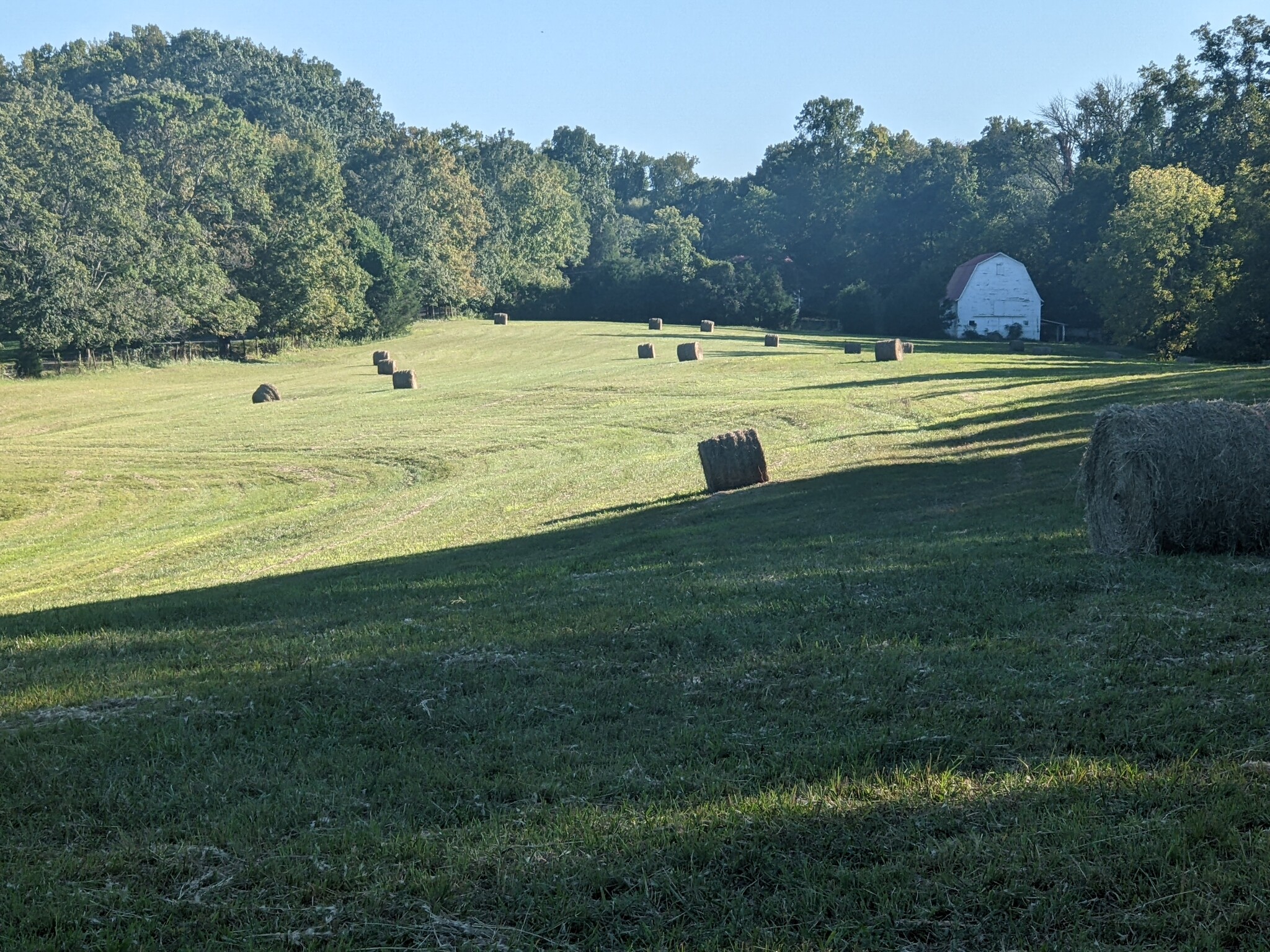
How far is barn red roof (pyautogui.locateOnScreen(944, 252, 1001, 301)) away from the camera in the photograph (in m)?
82.6

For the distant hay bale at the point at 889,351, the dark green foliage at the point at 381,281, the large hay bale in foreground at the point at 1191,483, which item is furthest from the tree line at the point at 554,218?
the large hay bale in foreground at the point at 1191,483

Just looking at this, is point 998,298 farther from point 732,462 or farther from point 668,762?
point 668,762

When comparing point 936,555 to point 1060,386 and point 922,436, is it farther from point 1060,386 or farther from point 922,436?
point 1060,386

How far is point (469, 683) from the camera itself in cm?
723

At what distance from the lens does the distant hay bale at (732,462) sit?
21.6 metres

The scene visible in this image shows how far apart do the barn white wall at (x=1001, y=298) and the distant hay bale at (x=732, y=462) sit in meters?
64.4

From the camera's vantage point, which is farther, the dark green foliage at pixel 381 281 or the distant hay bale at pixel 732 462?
the dark green foliage at pixel 381 281

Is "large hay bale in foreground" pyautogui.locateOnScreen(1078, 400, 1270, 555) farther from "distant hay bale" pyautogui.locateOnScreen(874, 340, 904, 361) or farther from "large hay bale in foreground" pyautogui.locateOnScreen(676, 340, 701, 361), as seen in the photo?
"large hay bale in foreground" pyautogui.locateOnScreen(676, 340, 701, 361)

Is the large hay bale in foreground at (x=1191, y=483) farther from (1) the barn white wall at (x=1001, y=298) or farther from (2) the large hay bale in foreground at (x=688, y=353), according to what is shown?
(1) the barn white wall at (x=1001, y=298)

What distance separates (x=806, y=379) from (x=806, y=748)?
4119 centimetres

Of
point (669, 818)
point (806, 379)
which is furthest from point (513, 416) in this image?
point (669, 818)

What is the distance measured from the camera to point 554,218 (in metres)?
118

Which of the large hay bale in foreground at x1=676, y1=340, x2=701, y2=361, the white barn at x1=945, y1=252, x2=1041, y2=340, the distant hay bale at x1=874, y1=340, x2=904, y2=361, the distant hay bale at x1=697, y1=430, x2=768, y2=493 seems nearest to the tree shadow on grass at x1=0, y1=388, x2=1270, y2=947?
the distant hay bale at x1=697, y1=430, x2=768, y2=493

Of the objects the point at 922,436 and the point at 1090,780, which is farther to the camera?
the point at 922,436
